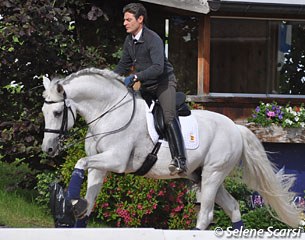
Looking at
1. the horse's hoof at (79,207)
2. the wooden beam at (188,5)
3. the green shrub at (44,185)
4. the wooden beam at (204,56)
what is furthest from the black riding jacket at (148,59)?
the wooden beam at (204,56)

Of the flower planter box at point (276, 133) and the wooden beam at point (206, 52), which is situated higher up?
the wooden beam at point (206, 52)

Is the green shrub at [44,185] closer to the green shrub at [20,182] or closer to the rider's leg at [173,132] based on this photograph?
the green shrub at [20,182]

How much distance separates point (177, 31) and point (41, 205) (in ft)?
11.0

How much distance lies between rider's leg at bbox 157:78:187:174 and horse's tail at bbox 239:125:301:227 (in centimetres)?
112

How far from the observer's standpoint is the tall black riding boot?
816 centimetres

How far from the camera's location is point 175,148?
322 inches

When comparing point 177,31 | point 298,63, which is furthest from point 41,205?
point 298,63

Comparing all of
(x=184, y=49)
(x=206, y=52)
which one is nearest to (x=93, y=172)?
(x=206, y=52)

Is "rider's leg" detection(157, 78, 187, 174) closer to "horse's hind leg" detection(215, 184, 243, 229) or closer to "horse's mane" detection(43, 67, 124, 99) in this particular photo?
"horse's mane" detection(43, 67, 124, 99)

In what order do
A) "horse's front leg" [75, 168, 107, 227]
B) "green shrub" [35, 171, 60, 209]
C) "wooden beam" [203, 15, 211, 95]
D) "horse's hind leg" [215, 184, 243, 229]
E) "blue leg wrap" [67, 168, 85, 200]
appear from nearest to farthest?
1. "blue leg wrap" [67, 168, 85, 200]
2. "horse's front leg" [75, 168, 107, 227]
3. "horse's hind leg" [215, 184, 243, 229]
4. "green shrub" [35, 171, 60, 209]
5. "wooden beam" [203, 15, 211, 95]

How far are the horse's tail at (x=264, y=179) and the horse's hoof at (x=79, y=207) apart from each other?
7.44ft

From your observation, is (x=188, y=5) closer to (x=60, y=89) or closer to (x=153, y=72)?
(x=153, y=72)

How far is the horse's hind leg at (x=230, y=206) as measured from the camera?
8.83m

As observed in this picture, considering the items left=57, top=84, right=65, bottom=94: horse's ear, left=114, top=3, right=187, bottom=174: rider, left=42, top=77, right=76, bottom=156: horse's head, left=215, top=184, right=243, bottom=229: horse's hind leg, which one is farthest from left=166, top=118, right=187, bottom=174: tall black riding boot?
left=57, top=84, right=65, bottom=94: horse's ear
